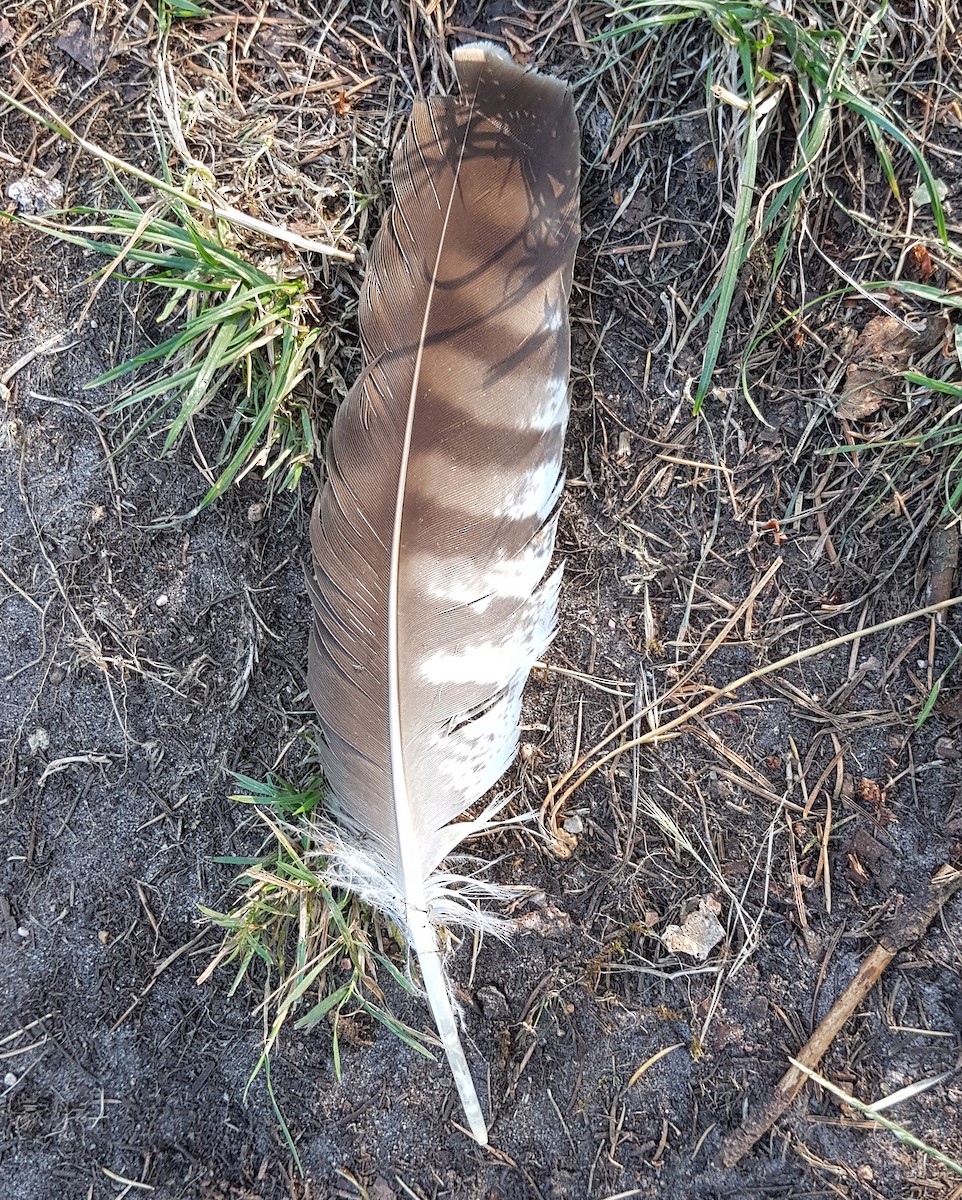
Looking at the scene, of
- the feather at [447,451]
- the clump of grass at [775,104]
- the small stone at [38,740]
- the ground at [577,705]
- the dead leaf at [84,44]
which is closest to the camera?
the clump of grass at [775,104]

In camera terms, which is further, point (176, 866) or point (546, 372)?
point (176, 866)

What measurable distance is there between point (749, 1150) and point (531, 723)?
3.56 feet

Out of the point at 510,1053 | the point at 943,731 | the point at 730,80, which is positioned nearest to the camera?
the point at 730,80

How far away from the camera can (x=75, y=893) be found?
2.03 meters

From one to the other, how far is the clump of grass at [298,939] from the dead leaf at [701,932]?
640 millimetres

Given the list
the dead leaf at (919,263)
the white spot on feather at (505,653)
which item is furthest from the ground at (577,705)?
the white spot on feather at (505,653)

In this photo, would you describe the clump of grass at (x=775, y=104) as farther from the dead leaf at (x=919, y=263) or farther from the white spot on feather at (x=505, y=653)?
the white spot on feather at (x=505, y=653)

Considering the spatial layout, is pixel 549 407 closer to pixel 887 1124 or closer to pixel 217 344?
pixel 217 344

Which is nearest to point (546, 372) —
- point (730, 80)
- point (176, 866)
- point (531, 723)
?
point (730, 80)

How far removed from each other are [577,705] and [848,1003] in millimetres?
897

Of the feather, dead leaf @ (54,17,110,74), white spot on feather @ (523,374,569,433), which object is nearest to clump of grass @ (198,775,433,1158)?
the feather

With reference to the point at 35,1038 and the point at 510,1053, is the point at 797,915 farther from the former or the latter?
the point at 35,1038

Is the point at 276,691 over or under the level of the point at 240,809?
over

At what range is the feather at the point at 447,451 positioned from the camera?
1657 millimetres
